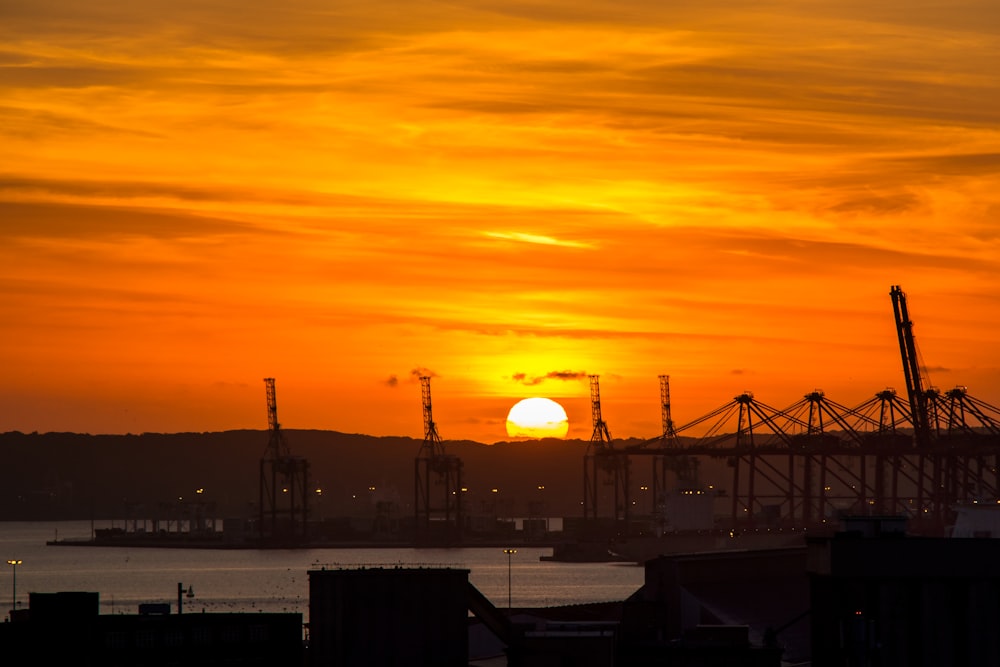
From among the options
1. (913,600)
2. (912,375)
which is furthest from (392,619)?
(912,375)

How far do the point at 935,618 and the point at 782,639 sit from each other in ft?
43.2

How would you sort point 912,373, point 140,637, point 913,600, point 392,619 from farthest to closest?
1. point 912,373
2. point 140,637
3. point 392,619
4. point 913,600

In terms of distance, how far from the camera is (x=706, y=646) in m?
46.8

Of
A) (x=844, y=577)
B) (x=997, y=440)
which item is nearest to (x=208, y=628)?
(x=844, y=577)

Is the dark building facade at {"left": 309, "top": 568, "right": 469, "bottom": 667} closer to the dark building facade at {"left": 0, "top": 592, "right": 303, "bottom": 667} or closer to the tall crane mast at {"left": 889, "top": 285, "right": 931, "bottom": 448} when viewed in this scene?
the dark building facade at {"left": 0, "top": 592, "right": 303, "bottom": 667}

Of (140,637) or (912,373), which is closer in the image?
(140,637)

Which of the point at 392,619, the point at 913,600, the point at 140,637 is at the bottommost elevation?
the point at 140,637

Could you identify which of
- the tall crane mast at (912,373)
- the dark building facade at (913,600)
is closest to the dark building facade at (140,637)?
the dark building facade at (913,600)

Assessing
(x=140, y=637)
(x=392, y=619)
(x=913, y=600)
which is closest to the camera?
(x=913, y=600)

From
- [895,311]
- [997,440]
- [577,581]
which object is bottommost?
[577,581]

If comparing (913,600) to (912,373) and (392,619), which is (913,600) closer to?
(392,619)

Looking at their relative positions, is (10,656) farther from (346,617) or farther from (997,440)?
(997,440)

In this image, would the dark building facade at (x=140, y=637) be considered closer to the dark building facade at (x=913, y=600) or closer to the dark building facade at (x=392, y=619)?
the dark building facade at (x=392, y=619)

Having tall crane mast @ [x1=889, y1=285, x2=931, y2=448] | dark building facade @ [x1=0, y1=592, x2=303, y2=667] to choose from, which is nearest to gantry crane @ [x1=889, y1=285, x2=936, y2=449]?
tall crane mast @ [x1=889, y1=285, x2=931, y2=448]
